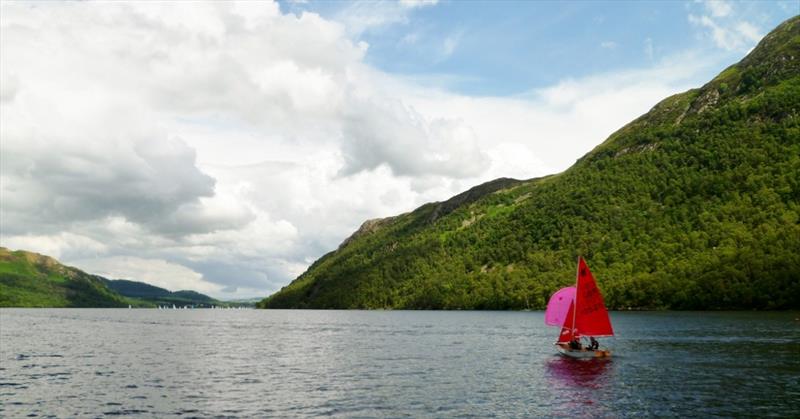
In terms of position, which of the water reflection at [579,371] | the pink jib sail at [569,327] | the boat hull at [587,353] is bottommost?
the water reflection at [579,371]

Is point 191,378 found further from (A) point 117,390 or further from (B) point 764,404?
(B) point 764,404

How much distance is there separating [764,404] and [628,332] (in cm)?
9668

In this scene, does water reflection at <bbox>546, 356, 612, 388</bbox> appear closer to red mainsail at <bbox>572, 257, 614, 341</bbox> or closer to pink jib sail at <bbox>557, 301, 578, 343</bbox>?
pink jib sail at <bbox>557, 301, 578, 343</bbox>

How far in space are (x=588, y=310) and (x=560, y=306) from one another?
5.73 m

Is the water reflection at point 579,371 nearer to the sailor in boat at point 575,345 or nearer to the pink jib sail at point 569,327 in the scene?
the sailor in boat at point 575,345

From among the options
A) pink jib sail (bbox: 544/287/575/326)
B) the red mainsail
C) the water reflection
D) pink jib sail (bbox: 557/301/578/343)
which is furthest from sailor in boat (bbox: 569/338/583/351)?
pink jib sail (bbox: 544/287/575/326)

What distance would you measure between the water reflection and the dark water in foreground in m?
0.15

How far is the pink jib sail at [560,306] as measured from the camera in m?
95.5

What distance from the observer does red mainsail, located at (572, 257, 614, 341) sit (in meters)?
91.2

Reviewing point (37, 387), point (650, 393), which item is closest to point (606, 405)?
point (650, 393)

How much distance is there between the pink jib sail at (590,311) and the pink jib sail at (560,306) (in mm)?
3171

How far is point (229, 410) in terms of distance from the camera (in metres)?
56.5

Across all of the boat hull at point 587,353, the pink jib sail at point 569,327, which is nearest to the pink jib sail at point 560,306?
the pink jib sail at point 569,327

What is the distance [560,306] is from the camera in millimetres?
97062
